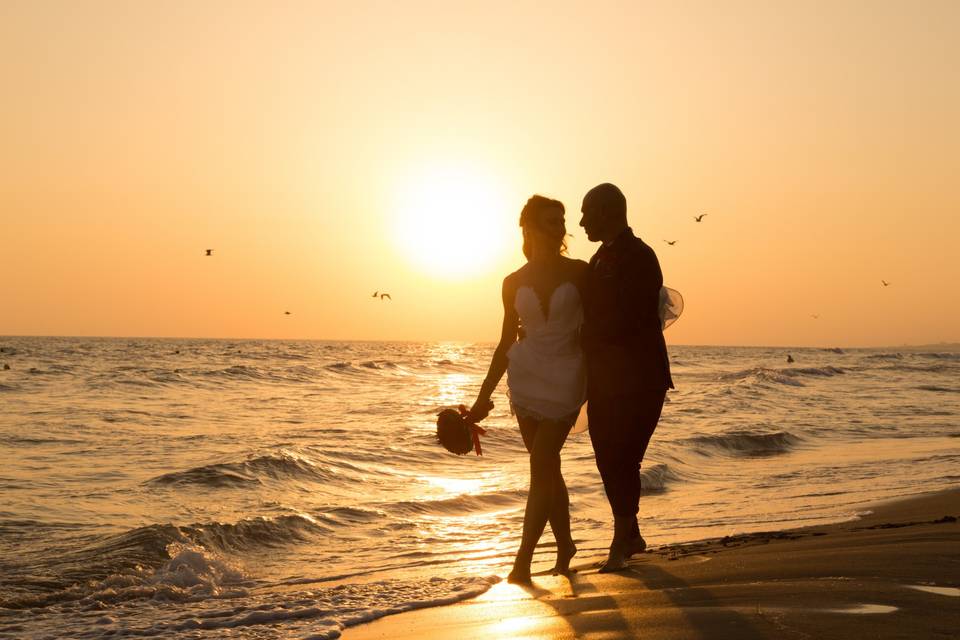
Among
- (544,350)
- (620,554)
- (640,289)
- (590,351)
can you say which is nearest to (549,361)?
(544,350)

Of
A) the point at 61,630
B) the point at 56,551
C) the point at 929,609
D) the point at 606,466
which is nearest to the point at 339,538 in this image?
the point at 56,551

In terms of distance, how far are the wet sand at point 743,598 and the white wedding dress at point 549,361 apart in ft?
3.07

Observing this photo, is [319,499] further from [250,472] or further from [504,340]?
[504,340]

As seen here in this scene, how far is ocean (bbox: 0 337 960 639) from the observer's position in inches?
228

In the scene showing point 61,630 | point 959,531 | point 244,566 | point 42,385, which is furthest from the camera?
point 42,385

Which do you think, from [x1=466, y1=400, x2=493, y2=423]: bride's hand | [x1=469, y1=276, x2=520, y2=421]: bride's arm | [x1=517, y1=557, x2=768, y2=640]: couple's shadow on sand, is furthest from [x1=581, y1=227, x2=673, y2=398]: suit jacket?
[x1=517, y1=557, x2=768, y2=640]: couple's shadow on sand

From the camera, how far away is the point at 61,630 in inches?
204

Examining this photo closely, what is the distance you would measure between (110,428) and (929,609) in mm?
16512

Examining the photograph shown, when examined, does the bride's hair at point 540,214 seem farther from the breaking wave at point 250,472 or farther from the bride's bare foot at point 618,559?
the breaking wave at point 250,472

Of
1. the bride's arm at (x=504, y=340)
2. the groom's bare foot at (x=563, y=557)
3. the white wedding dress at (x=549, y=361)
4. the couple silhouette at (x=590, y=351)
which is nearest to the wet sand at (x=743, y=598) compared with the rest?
the groom's bare foot at (x=563, y=557)

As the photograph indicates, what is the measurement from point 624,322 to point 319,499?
268 inches

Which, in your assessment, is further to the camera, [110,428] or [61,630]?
[110,428]

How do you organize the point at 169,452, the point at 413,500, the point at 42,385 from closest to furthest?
the point at 413,500 < the point at 169,452 < the point at 42,385

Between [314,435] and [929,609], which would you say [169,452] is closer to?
[314,435]
